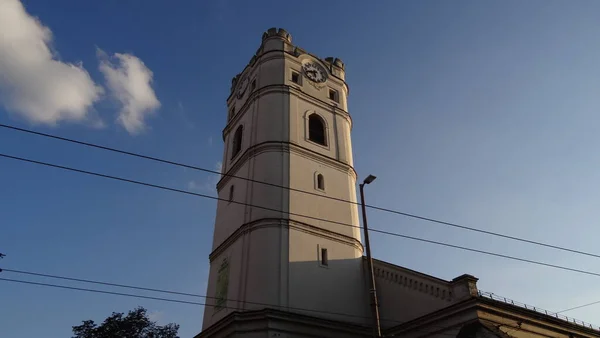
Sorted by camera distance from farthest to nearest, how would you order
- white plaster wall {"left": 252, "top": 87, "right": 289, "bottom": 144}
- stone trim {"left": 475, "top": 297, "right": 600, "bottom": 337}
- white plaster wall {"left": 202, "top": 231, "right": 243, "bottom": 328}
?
white plaster wall {"left": 252, "top": 87, "right": 289, "bottom": 144} < white plaster wall {"left": 202, "top": 231, "right": 243, "bottom": 328} < stone trim {"left": 475, "top": 297, "right": 600, "bottom": 337}

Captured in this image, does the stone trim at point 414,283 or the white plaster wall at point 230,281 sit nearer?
the stone trim at point 414,283

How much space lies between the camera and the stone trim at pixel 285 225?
76.6 feet

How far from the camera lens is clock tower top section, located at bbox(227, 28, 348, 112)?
31.8 m

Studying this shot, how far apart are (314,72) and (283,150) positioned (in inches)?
350

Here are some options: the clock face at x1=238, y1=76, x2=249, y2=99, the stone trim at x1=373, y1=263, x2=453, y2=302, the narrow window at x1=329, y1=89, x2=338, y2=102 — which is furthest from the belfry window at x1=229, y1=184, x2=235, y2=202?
the narrow window at x1=329, y1=89, x2=338, y2=102

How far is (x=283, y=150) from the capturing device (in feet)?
86.2

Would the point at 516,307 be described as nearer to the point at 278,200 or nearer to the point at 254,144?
the point at 278,200

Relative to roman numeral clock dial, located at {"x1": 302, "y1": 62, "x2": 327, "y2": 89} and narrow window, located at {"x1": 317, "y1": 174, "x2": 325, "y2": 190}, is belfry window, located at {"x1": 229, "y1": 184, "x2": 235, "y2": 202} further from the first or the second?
roman numeral clock dial, located at {"x1": 302, "y1": 62, "x2": 327, "y2": 89}

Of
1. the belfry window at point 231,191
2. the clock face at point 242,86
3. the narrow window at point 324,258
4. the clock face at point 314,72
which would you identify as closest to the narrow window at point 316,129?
the clock face at point 314,72

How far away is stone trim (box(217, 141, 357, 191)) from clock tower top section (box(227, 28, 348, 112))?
211 inches

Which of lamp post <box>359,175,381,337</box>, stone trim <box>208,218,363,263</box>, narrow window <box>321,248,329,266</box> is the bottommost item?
lamp post <box>359,175,381,337</box>

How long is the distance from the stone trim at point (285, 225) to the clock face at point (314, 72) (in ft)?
39.4

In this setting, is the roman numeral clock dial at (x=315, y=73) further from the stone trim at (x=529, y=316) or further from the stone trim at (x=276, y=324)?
the stone trim at (x=529, y=316)

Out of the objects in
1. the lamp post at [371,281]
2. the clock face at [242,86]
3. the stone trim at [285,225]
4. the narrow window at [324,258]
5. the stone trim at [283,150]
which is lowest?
the lamp post at [371,281]
